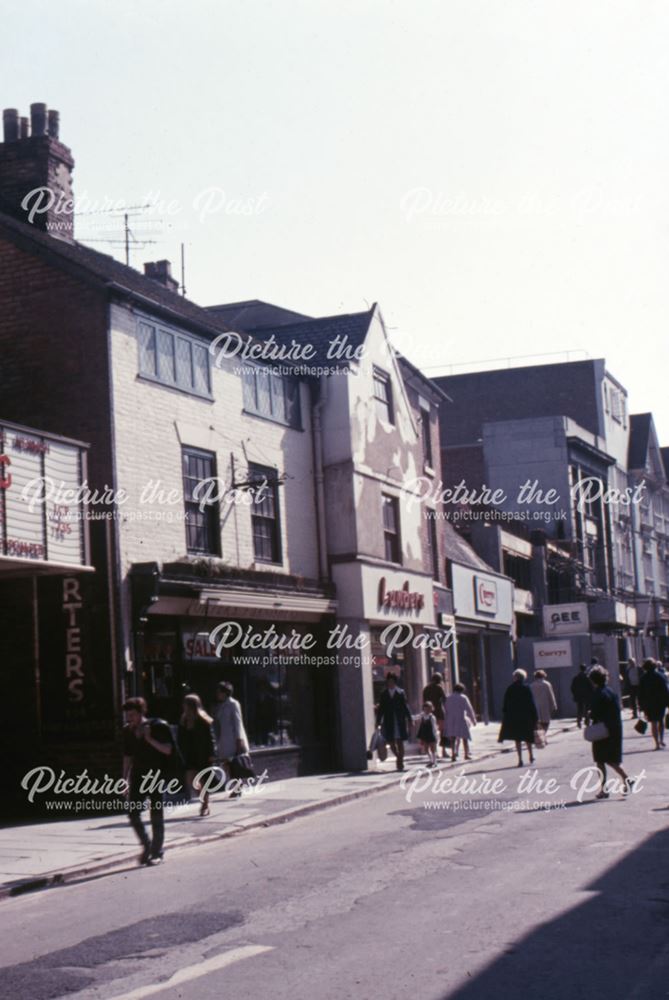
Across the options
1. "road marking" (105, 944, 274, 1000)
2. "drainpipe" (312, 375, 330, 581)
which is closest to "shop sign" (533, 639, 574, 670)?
"drainpipe" (312, 375, 330, 581)

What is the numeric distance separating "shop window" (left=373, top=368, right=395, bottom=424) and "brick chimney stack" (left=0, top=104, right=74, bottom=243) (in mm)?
8049

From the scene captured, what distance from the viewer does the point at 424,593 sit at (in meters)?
29.2

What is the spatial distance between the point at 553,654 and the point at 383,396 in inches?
608

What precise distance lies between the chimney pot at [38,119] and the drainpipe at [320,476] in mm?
7145

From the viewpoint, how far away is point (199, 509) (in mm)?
20875

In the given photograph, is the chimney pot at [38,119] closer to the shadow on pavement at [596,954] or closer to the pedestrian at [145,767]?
the pedestrian at [145,767]

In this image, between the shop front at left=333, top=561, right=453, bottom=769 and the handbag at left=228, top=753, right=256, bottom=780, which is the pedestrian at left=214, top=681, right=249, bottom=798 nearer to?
the handbag at left=228, top=753, right=256, bottom=780

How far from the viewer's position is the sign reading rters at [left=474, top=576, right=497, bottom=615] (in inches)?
1475

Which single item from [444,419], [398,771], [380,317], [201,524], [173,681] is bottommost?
[398,771]

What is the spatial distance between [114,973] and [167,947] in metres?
0.74

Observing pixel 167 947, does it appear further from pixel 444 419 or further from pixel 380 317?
pixel 444 419

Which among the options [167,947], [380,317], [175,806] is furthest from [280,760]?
[167,947]

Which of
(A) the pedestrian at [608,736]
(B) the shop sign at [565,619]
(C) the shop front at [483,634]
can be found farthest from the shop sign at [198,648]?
(B) the shop sign at [565,619]

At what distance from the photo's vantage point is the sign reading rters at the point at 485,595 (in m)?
37.5
